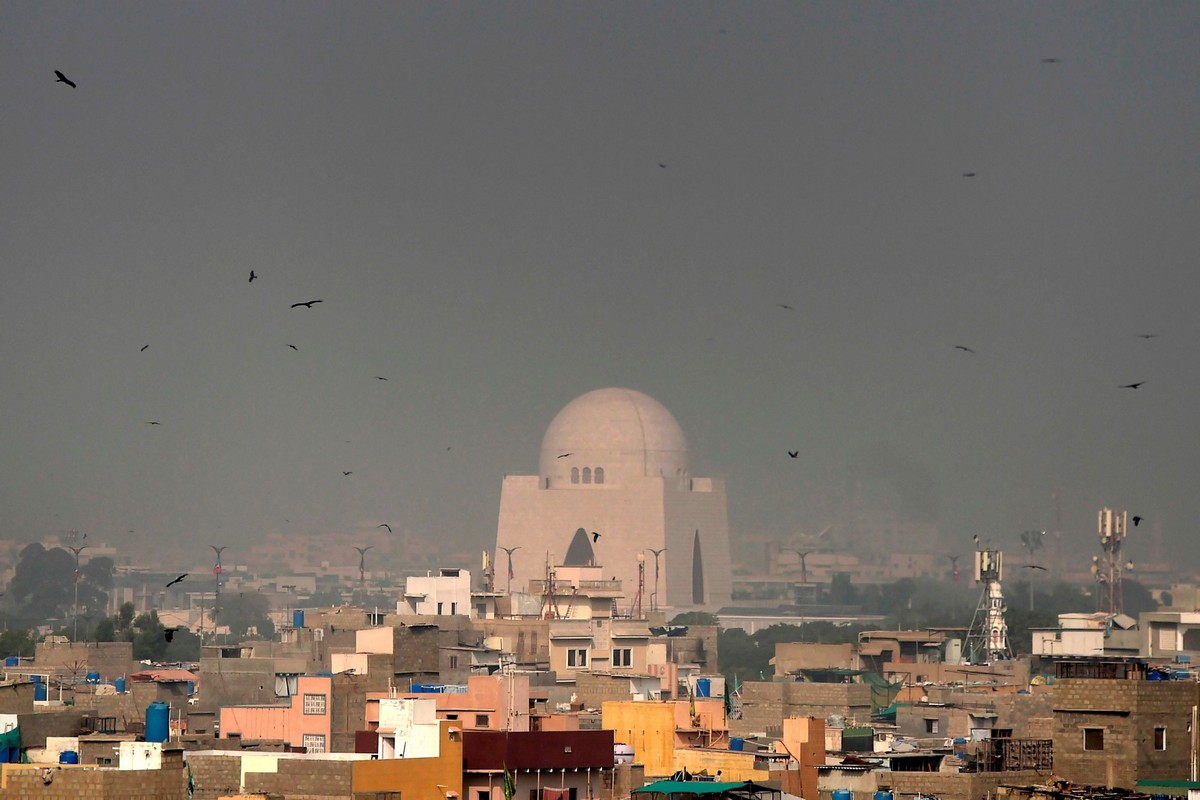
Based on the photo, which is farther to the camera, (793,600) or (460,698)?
(793,600)

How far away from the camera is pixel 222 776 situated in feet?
78.1

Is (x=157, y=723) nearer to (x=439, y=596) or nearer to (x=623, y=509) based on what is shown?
(x=439, y=596)

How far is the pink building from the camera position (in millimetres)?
31891

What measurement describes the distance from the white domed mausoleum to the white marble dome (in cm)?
5

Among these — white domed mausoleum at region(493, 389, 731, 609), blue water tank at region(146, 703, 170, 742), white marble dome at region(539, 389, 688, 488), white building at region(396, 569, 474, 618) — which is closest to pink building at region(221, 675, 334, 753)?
blue water tank at region(146, 703, 170, 742)

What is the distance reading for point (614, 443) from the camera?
139 metres

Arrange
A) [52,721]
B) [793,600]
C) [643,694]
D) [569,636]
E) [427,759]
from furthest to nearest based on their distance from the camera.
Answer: [793,600]
[569,636]
[643,694]
[52,721]
[427,759]

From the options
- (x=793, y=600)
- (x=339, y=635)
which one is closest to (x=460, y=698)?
(x=339, y=635)

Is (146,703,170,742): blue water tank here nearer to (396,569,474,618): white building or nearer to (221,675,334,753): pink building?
(221,675,334,753): pink building

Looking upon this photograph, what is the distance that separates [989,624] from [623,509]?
211 feet

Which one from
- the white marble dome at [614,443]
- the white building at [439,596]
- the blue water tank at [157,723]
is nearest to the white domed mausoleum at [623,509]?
the white marble dome at [614,443]

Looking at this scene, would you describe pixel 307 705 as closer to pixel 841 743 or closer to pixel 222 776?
pixel 841 743

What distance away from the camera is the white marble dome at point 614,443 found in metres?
139

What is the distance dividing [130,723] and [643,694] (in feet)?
35.3
